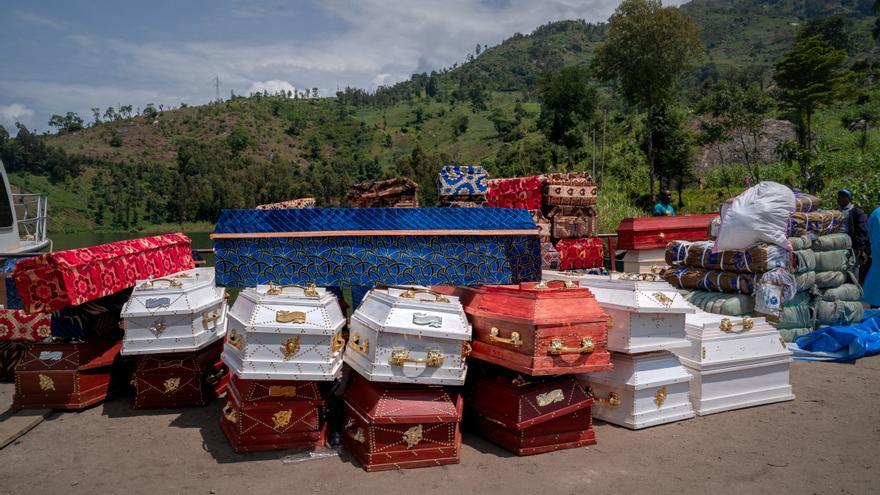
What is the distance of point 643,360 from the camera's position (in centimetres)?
475

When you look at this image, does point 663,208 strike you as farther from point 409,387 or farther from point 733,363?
point 409,387

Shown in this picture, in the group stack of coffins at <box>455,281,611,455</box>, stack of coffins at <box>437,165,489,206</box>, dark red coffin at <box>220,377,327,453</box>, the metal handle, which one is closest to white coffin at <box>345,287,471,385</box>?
stack of coffins at <box>455,281,611,455</box>

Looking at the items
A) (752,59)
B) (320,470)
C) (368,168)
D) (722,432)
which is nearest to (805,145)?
(722,432)

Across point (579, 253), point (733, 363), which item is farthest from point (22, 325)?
point (733, 363)

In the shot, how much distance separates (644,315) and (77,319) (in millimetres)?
5176

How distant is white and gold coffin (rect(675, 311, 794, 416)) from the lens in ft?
16.8

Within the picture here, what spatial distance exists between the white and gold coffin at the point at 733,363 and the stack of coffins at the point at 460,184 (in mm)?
2980

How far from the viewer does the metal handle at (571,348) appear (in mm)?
4160

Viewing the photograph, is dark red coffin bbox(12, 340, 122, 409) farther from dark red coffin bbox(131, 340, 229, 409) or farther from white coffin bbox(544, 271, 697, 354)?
white coffin bbox(544, 271, 697, 354)

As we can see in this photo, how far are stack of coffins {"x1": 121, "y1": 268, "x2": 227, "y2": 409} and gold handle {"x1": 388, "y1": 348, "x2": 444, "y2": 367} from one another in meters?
2.03

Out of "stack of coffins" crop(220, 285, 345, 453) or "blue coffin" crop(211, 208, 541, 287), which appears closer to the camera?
"stack of coffins" crop(220, 285, 345, 453)

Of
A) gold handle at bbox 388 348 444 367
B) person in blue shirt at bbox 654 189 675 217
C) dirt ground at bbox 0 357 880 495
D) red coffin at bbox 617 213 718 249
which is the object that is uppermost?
person in blue shirt at bbox 654 189 675 217

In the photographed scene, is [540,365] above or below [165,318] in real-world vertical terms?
below

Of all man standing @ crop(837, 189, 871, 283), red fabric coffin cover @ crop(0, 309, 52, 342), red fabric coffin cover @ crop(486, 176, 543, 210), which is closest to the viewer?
red fabric coffin cover @ crop(0, 309, 52, 342)
